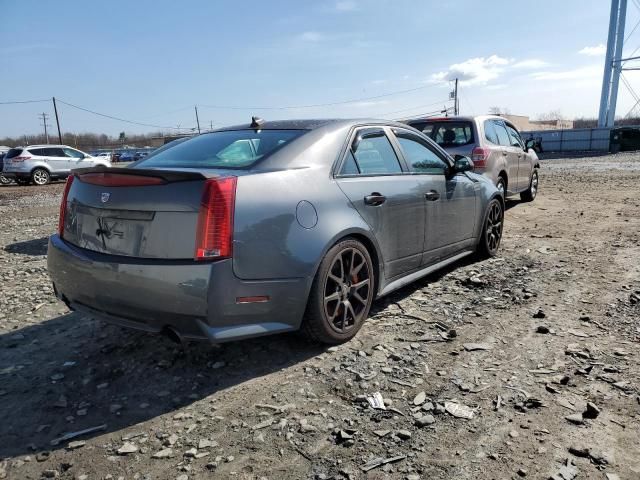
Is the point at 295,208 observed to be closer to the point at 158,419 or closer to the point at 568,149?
the point at 158,419

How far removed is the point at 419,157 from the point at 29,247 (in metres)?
6.06

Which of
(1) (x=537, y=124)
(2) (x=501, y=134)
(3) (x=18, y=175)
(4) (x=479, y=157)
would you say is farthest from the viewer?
(1) (x=537, y=124)

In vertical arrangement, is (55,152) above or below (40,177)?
above

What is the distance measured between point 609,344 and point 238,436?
258 centimetres

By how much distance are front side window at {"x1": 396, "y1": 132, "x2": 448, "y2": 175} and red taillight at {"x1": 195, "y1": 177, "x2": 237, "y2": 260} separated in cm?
200

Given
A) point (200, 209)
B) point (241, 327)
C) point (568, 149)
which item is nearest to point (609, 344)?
point (241, 327)

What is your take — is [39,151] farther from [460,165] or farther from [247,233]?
[247,233]

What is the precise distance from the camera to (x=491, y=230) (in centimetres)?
566

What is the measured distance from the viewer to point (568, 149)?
37438 millimetres

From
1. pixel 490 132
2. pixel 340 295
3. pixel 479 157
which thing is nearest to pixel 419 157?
pixel 340 295

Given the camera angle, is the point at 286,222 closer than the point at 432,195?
Yes

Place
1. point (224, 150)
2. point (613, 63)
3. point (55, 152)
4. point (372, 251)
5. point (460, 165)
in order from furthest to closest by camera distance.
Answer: point (613, 63)
point (55, 152)
point (460, 165)
point (372, 251)
point (224, 150)

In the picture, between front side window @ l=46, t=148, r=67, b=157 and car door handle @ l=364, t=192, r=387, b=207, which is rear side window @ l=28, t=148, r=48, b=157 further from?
car door handle @ l=364, t=192, r=387, b=207

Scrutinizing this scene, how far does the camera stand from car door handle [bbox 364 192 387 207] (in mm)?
3576
